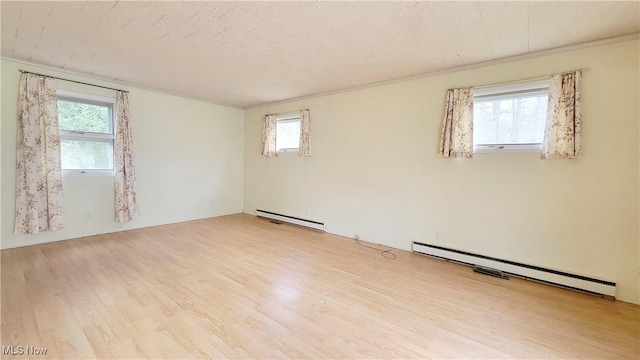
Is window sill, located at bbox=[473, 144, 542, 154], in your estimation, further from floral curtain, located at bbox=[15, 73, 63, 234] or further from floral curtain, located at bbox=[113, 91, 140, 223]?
floral curtain, located at bbox=[15, 73, 63, 234]

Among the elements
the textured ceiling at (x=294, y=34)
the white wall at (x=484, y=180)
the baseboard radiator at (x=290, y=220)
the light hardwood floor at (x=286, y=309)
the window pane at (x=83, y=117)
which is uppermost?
the textured ceiling at (x=294, y=34)

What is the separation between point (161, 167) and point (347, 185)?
348 cm

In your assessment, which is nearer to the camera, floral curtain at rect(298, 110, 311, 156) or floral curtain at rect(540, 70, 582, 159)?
floral curtain at rect(540, 70, 582, 159)

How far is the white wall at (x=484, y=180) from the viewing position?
2.43 metres

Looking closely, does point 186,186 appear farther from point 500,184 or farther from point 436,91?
point 500,184

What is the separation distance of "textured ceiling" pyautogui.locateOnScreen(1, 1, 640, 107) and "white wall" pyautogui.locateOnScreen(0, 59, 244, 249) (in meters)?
0.90

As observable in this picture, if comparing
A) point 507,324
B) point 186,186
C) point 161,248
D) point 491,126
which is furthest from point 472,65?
point 186,186

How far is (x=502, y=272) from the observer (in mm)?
2941

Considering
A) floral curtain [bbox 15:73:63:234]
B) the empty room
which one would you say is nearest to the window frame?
the empty room

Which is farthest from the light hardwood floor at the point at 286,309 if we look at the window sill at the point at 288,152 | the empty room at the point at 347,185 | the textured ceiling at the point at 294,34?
the textured ceiling at the point at 294,34

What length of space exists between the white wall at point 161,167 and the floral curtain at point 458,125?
4567 mm

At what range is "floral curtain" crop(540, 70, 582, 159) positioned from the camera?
100 inches

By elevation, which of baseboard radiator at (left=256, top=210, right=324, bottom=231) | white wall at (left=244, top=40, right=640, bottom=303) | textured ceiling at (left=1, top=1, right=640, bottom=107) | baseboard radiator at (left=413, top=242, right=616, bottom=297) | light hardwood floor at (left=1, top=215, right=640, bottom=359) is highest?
textured ceiling at (left=1, top=1, right=640, bottom=107)

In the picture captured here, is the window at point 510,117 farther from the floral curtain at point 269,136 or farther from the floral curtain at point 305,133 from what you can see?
the floral curtain at point 269,136
